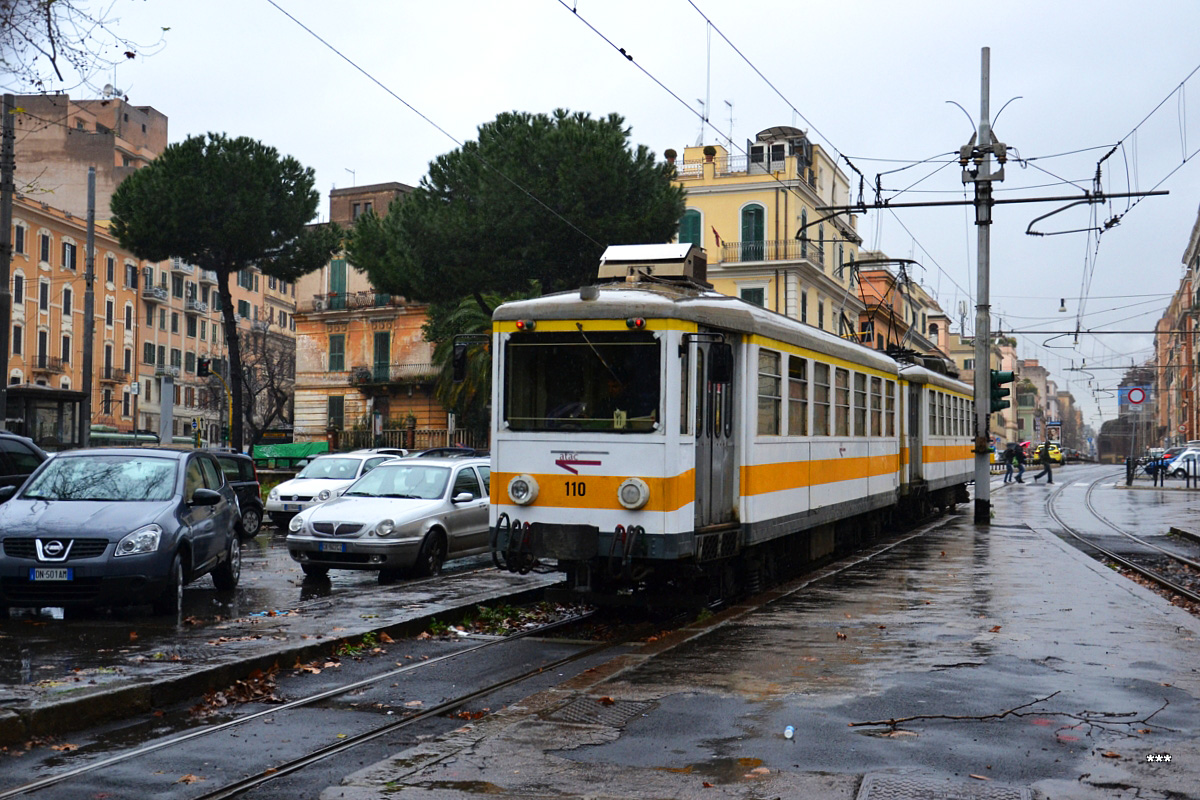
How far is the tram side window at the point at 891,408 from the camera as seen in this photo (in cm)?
1975

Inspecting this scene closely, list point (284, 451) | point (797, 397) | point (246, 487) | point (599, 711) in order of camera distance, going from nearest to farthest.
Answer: point (599, 711), point (797, 397), point (246, 487), point (284, 451)

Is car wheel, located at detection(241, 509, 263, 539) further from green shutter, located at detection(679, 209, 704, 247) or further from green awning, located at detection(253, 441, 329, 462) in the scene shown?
green shutter, located at detection(679, 209, 704, 247)

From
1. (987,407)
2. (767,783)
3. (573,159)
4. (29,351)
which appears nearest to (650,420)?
(767,783)

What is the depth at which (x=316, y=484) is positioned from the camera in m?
22.5

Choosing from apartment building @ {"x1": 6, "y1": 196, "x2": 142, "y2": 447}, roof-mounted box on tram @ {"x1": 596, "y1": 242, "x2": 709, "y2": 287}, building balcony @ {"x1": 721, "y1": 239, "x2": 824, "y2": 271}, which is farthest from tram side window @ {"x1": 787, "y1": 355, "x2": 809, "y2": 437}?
apartment building @ {"x1": 6, "y1": 196, "x2": 142, "y2": 447}

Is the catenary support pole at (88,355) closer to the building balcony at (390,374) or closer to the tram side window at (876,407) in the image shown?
the tram side window at (876,407)

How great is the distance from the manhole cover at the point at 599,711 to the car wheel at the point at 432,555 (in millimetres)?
7962

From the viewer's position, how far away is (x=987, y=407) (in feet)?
84.4

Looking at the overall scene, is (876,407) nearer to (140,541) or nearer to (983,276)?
(983,276)

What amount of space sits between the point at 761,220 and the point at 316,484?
3752 centimetres

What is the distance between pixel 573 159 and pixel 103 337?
151ft

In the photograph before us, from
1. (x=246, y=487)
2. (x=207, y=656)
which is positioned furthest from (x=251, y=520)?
(x=207, y=656)

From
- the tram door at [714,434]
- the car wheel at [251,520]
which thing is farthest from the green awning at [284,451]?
the tram door at [714,434]

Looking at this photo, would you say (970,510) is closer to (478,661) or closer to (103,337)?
(478,661)
